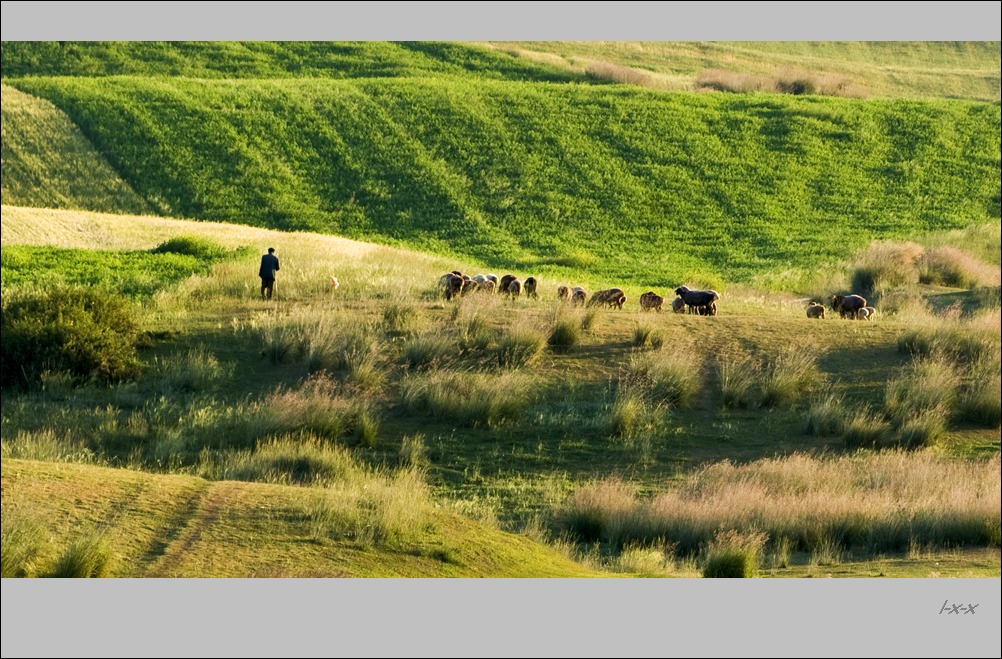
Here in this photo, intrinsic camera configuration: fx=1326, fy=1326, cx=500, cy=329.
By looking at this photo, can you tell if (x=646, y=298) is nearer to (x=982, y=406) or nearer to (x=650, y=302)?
(x=650, y=302)

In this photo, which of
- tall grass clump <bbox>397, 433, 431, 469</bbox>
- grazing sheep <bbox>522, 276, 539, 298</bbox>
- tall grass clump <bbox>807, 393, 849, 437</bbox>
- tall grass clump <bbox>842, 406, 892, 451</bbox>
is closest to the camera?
tall grass clump <bbox>397, 433, 431, 469</bbox>

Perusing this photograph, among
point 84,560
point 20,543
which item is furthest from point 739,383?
point 20,543

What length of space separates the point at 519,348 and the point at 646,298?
5.07 m

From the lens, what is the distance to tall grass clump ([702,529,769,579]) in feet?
45.1

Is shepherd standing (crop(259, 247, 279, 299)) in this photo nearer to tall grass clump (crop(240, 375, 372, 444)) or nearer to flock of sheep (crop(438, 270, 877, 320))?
flock of sheep (crop(438, 270, 877, 320))

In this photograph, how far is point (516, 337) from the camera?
22.1 meters

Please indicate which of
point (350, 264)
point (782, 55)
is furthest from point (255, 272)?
point (782, 55)

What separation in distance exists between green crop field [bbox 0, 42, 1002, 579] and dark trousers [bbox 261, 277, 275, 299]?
45 cm

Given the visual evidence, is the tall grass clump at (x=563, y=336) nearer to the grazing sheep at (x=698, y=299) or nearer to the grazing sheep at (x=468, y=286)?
the grazing sheep at (x=698, y=299)

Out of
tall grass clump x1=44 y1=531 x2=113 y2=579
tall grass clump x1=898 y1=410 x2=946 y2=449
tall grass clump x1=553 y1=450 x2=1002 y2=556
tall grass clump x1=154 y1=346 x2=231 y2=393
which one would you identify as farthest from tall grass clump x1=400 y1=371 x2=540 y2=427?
tall grass clump x1=44 y1=531 x2=113 y2=579

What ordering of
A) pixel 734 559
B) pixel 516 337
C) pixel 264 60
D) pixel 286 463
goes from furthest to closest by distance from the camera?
pixel 264 60 → pixel 516 337 → pixel 286 463 → pixel 734 559

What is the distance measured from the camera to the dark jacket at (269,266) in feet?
81.0

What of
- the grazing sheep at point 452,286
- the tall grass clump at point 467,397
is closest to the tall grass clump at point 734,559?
the tall grass clump at point 467,397

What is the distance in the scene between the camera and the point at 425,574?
13734 mm
